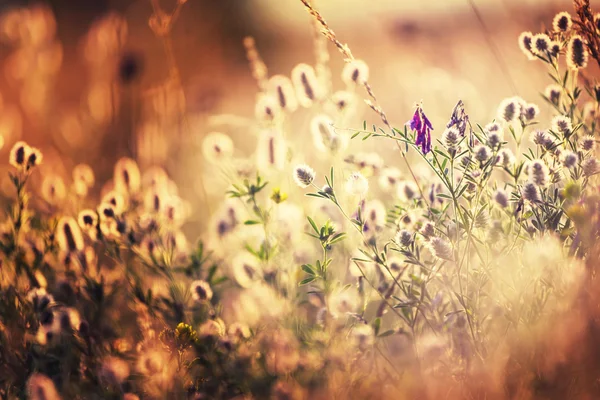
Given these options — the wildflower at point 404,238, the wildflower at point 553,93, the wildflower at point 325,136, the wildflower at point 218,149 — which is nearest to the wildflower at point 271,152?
the wildflower at point 325,136

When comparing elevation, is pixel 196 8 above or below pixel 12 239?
above

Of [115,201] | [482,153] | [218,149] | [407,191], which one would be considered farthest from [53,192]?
[482,153]

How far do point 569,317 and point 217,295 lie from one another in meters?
1.01

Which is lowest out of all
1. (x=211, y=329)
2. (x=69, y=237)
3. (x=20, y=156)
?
(x=211, y=329)

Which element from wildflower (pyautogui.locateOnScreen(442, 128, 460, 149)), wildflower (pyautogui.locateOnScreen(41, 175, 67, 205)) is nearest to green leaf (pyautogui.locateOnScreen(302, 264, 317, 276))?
wildflower (pyautogui.locateOnScreen(442, 128, 460, 149))

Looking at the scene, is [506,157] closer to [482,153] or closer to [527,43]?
[482,153]

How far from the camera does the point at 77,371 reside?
1536mm

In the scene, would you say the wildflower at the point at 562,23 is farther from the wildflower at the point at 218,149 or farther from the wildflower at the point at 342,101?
the wildflower at the point at 218,149

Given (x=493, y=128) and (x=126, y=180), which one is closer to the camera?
(x=493, y=128)

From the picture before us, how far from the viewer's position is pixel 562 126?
4.10ft

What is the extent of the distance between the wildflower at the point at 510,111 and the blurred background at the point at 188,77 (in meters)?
0.15

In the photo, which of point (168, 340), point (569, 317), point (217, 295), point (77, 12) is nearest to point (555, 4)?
point (569, 317)

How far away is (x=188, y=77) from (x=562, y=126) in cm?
371

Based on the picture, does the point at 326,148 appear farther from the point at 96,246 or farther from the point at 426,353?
the point at 96,246
